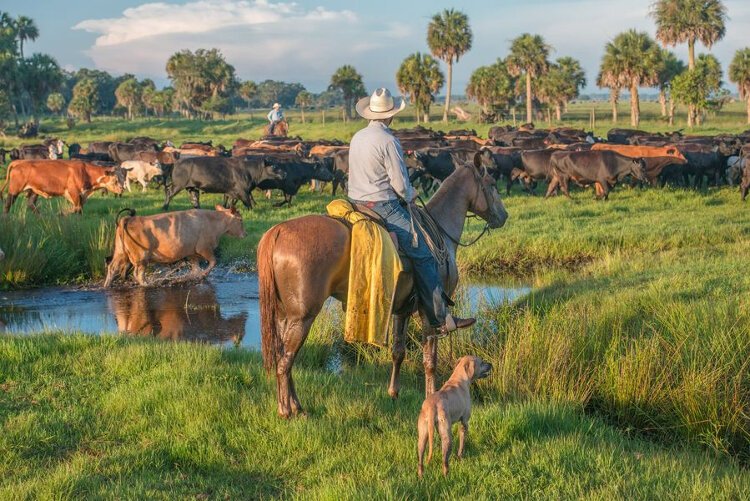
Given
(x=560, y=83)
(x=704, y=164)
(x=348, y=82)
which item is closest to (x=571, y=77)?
(x=560, y=83)

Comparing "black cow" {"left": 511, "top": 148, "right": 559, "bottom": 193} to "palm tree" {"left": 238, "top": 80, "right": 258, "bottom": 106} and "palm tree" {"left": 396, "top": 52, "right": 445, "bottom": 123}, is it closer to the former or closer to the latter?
"palm tree" {"left": 396, "top": 52, "right": 445, "bottom": 123}

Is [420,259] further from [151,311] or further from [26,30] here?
[26,30]

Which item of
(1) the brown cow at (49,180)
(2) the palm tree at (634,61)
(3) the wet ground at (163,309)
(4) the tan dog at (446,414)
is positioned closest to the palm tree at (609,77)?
(2) the palm tree at (634,61)

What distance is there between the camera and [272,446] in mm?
5398

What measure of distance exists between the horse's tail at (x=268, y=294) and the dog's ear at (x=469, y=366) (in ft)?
5.19

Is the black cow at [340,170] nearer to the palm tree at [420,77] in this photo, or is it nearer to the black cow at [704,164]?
the black cow at [704,164]

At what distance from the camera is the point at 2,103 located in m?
63.0

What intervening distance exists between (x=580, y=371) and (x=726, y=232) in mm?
9386

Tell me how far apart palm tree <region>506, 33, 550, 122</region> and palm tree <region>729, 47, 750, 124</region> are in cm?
1427

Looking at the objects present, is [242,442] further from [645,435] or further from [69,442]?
[645,435]

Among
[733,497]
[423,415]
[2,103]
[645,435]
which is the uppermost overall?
[2,103]

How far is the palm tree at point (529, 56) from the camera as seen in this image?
209 feet

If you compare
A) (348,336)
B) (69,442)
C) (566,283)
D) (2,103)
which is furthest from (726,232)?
(2,103)

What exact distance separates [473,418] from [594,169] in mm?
18179
